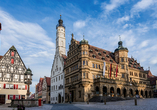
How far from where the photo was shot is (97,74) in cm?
5006

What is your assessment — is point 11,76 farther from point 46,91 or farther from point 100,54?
point 100,54

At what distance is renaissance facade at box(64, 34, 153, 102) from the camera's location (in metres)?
46.5

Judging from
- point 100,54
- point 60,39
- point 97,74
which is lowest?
point 97,74

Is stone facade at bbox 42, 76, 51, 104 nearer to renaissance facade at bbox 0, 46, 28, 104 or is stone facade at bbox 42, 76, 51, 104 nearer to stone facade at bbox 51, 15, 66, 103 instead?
stone facade at bbox 51, 15, 66, 103

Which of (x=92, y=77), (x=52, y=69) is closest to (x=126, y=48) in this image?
(x=92, y=77)

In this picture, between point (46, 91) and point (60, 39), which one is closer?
point (60, 39)

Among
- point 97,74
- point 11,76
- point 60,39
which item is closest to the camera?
point 97,74

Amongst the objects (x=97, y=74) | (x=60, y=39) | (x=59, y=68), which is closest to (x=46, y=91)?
(x=59, y=68)

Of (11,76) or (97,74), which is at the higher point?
(97,74)

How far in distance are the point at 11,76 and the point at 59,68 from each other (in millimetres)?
18609

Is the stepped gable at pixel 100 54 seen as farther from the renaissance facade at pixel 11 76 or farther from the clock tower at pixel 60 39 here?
the renaissance facade at pixel 11 76

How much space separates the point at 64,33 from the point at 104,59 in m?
24.6

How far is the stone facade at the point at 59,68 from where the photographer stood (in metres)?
60.6

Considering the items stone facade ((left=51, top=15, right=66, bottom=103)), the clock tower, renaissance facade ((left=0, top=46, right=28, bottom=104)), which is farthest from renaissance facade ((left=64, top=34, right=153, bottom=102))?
renaissance facade ((left=0, top=46, right=28, bottom=104))
